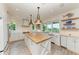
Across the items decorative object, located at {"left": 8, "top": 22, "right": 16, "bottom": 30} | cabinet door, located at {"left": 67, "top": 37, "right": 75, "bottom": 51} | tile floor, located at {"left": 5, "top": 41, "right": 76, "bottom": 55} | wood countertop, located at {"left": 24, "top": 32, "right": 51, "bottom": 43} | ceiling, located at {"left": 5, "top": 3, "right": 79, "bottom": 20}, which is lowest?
tile floor, located at {"left": 5, "top": 41, "right": 76, "bottom": 55}

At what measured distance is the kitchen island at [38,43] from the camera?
169 cm

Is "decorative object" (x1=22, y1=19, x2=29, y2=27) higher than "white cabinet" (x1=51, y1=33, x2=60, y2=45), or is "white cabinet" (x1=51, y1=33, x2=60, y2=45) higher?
"decorative object" (x1=22, y1=19, x2=29, y2=27)

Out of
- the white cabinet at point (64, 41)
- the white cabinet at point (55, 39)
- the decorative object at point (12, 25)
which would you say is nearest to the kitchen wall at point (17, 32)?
the decorative object at point (12, 25)

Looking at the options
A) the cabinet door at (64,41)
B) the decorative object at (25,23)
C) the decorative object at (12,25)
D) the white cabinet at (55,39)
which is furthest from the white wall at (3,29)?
the cabinet door at (64,41)

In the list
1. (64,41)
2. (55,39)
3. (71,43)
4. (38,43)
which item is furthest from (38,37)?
(71,43)

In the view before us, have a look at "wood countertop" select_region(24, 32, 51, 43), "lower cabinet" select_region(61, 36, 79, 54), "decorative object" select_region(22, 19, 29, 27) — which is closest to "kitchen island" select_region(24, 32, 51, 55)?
"wood countertop" select_region(24, 32, 51, 43)

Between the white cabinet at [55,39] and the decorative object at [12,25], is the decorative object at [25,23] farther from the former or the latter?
the white cabinet at [55,39]

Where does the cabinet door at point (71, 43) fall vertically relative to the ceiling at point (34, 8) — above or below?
below

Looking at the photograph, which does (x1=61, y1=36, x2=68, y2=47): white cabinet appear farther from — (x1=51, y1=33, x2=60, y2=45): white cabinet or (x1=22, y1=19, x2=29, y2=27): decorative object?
(x1=22, y1=19, x2=29, y2=27): decorative object

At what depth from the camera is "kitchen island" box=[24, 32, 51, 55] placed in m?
1.69

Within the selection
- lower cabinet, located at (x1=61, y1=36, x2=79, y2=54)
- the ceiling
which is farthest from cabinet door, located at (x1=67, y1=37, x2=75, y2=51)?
the ceiling

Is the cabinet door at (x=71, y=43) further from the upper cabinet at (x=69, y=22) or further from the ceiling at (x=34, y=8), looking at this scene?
the ceiling at (x=34, y=8)

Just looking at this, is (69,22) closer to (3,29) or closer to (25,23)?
(25,23)

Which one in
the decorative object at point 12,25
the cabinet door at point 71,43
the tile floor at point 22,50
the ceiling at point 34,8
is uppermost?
the ceiling at point 34,8
